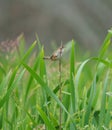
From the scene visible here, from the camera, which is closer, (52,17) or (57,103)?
(57,103)

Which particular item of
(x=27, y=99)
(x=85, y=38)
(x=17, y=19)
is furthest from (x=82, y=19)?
(x=27, y=99)

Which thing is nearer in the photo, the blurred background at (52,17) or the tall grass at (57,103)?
the tall grass at (57,103)

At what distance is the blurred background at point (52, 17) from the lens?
617cm

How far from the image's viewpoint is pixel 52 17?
6.29 m

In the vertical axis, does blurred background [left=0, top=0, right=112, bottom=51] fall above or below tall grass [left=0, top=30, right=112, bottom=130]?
above

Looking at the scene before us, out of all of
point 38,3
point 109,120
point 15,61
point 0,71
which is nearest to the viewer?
point 109,120

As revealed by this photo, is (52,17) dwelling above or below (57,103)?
above

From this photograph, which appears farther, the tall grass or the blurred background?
the blurred background

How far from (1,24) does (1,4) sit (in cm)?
21

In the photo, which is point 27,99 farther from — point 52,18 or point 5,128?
point 52,18

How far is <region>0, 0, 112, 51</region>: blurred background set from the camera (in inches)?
243

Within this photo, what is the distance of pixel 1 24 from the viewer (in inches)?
245

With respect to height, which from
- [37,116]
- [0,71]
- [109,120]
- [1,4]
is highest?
[1,4]

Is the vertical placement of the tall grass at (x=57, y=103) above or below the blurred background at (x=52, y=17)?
below
